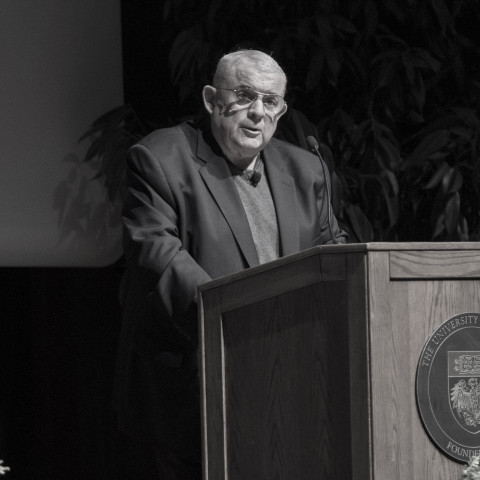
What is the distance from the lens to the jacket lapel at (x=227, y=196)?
9.04 feet

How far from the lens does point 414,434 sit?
6.76ft

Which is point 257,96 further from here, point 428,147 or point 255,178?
point 428,147

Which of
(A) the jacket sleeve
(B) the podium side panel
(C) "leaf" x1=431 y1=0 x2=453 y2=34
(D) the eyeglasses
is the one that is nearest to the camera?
(B) the podium side panel

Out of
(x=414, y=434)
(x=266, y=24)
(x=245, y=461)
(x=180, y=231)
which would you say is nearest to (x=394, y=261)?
(x=414, y=434)

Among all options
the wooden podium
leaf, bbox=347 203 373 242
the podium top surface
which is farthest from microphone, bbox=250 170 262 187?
leaf, bbox=347 203 373 242

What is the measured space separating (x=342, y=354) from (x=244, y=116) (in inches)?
35.9

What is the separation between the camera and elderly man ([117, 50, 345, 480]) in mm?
2754

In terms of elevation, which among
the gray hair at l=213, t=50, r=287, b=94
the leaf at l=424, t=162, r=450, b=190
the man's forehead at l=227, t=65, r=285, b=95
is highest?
the gray hair at l=213, t=50, r=287, b=94

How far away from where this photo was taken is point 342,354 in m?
2.09

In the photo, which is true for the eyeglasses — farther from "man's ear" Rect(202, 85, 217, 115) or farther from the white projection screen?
the white projection screen

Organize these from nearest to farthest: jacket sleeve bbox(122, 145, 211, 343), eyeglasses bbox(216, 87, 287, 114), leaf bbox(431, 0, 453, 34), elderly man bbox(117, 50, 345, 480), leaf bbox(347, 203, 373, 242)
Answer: jacket sleeve bbox(122, 145, 211, 343) → elderly man bbox(117, 50, 345, 480) → eyeglasses bbox(216, 87, 287, 114) → leaf bbox(347, 203, 373, 242) → leaf bbox(431, 0, 453, 34)

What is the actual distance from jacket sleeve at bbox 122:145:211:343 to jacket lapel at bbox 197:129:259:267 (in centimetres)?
9

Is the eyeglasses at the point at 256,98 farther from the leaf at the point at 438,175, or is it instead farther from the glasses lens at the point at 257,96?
the leaf at the point at 438,175

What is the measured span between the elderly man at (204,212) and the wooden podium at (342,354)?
1.26ft
